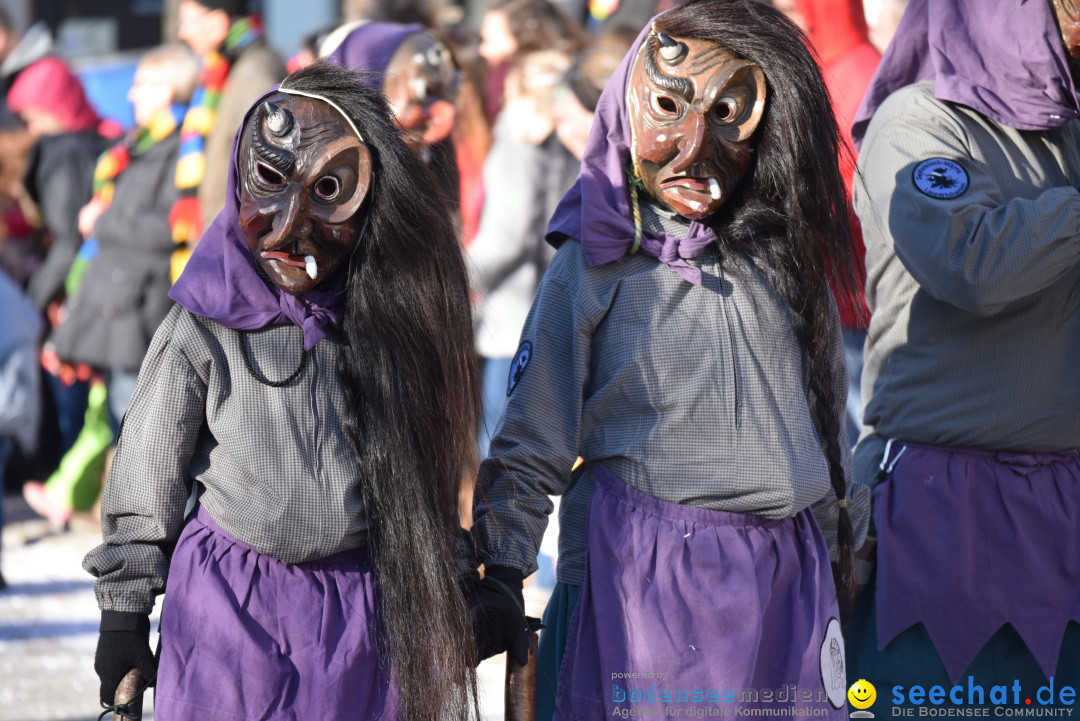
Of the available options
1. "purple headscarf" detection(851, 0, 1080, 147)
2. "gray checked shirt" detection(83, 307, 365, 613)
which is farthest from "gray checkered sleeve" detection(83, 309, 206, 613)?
"purple headscarf" detection(851, 0, 1080, 147)

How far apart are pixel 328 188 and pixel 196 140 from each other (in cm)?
373

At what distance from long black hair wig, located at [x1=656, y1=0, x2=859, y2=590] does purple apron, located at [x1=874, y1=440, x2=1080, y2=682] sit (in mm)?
314

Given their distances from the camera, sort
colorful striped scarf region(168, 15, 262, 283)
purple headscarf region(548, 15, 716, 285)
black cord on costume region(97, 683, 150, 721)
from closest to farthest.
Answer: black cord on costume region(97, 683, 150, 721), purple headscarf region(548, 15, 716, 285), colorful striped scarf region(168, 15, 262, 283)

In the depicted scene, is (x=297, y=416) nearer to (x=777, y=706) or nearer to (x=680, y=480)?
(x=680, y=480)

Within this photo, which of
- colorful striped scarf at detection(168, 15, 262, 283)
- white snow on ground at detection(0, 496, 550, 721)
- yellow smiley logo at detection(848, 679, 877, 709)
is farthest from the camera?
colorful striped scarf at detection(168, 15, 262, 283)

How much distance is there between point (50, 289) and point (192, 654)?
5.11m

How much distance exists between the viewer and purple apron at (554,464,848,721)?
230cm

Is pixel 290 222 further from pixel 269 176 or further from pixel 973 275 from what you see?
pixel 973 275

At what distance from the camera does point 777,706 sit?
232 centimetres

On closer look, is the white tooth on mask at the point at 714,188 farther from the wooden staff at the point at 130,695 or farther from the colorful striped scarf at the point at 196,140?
the colorful striped scarf at the point at 196,140

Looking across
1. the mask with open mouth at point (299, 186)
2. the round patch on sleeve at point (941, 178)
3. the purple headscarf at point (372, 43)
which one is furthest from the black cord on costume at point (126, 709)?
the purple headscarf at point (372, 43)

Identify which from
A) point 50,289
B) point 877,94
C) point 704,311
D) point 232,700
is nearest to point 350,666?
point 232,700

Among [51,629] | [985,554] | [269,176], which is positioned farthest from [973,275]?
[51,629]

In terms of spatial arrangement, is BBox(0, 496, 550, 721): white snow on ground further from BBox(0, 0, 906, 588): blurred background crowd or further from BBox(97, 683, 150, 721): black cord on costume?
BBox(97, 683, 150, 721): black cord on costume
